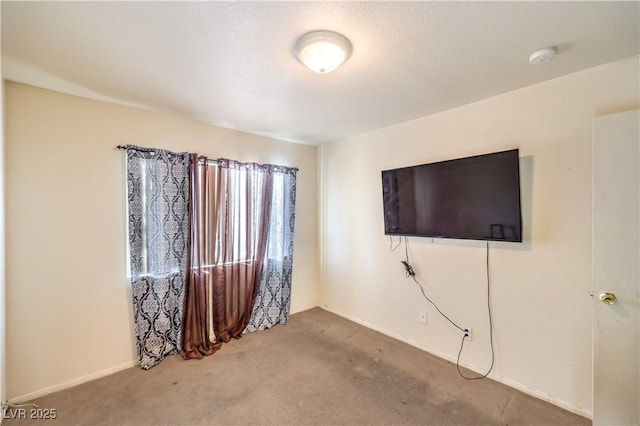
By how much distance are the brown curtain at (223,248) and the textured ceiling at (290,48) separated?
79cm

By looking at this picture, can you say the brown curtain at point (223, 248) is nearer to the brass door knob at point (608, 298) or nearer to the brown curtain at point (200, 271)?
the brown curtain at point (200, 271)

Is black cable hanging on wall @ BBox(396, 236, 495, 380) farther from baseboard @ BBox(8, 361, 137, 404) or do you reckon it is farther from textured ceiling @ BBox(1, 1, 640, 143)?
baseboard @ BBox(8, 361, 137, 404)

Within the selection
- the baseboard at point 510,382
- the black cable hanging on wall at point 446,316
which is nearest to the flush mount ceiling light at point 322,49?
the black cable hanging on wall at point 446,316

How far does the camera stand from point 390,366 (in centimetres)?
238

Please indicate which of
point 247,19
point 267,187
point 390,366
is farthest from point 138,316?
point 247,19

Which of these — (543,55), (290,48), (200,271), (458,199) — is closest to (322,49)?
(290,48)

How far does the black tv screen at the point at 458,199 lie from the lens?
6.63 feet

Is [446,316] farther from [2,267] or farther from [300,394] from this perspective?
[2,267]

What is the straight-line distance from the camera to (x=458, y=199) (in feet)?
7.51

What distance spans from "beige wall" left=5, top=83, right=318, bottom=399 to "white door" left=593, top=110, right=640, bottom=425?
3313 mm

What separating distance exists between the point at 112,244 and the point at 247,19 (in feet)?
6.96

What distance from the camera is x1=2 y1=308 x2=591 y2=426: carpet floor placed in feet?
5.83

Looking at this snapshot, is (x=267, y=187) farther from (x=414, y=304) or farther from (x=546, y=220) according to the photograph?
(x=546, y=220)

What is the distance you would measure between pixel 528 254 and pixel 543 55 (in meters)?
1.34
